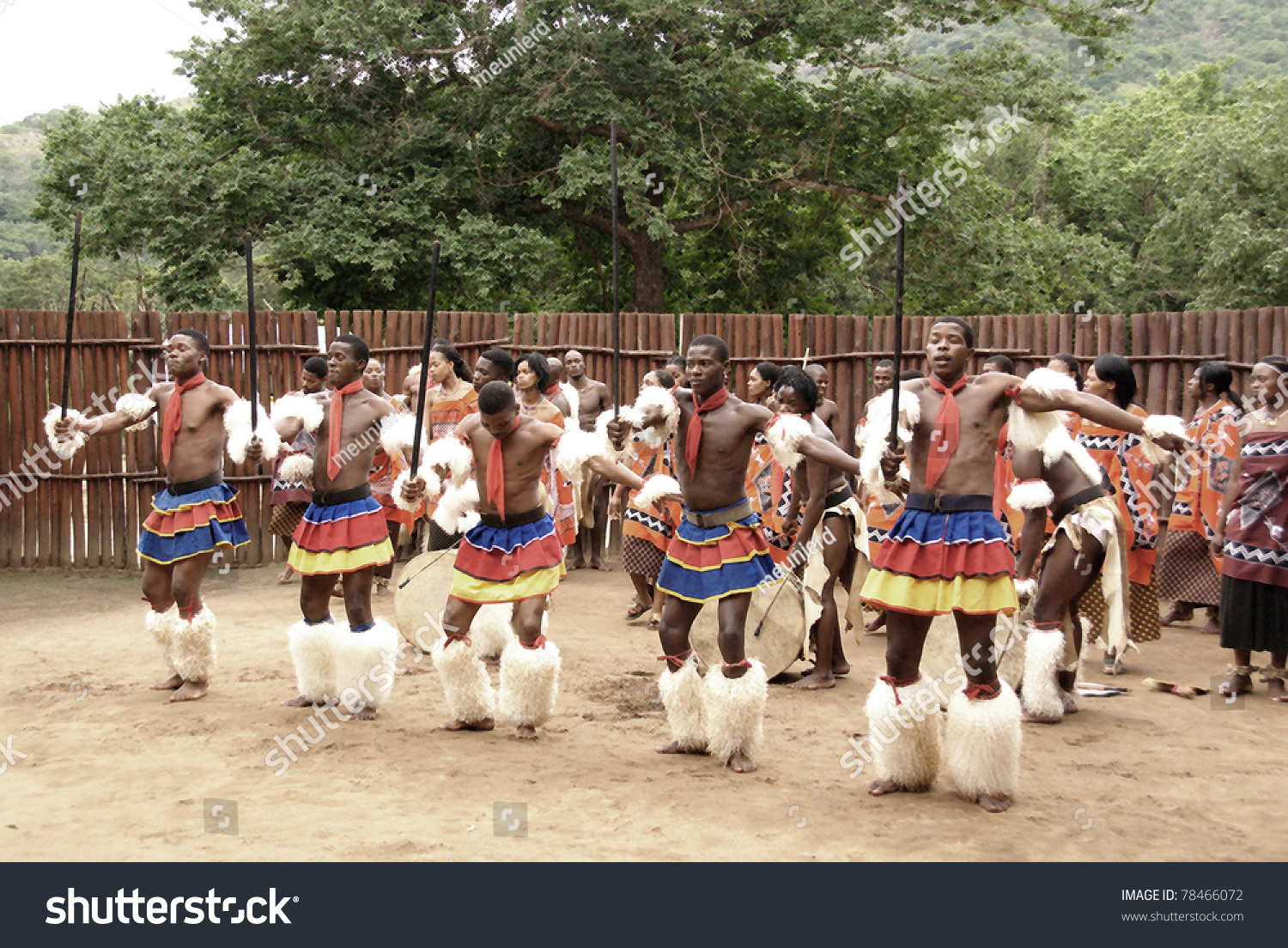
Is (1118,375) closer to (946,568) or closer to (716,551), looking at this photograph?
(946,568)

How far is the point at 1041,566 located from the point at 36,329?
9714 millimetres

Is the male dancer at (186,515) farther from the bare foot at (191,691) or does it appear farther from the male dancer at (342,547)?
the male dancer at (342,547)

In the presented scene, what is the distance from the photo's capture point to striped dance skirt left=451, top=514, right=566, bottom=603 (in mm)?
5723

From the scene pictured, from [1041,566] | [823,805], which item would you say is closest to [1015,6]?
[1041,566]

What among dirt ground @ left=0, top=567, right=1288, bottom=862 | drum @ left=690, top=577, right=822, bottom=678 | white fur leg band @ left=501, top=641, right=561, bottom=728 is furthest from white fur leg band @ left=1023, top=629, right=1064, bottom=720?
white fur leg band @ left=501, top=641, right=561, bottom=728

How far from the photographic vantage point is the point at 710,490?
5.41 m

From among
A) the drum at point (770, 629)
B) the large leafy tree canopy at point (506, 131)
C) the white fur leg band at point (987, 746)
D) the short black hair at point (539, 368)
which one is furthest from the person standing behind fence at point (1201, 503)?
the large leafy tree canopy at point (506, 131)

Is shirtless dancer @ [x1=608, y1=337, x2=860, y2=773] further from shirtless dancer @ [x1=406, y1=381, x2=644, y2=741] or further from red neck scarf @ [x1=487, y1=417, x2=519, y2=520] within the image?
red neck scarf @ [x1=487, y1=417, x2=519, y2=520]

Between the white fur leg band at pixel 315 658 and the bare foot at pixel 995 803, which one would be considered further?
the white fur leg band at pixel 315 658

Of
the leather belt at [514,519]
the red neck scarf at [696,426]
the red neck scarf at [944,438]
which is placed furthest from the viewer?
the leather belt at [514,519]

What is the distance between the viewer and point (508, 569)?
5.73 m

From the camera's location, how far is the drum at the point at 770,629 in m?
6.24

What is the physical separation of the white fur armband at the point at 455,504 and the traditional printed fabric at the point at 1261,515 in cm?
455

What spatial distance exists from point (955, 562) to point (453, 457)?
267 centimetres
